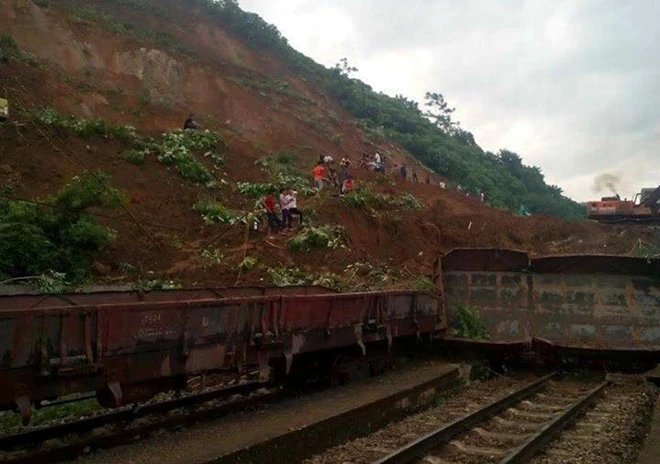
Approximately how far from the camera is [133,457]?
5680 millimetres

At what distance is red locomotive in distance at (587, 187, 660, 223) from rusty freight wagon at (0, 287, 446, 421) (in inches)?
1132

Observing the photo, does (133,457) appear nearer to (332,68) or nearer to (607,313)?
(607,313)

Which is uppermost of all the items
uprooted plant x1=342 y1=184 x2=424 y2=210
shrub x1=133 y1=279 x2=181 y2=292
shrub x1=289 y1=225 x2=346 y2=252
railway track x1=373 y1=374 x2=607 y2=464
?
uprooted plant x1=342 y1=184 x2=424 y2=210

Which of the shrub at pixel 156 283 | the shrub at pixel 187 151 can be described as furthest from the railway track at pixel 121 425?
the shrub at pixel 187 151

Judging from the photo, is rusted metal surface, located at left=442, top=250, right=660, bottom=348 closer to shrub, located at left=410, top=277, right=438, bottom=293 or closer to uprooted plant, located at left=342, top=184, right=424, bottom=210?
shrub, located at left=410, top=277, right=438, bottom=293

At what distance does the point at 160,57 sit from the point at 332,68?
102ft

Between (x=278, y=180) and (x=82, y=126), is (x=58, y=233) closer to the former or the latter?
(x=82, y=126)

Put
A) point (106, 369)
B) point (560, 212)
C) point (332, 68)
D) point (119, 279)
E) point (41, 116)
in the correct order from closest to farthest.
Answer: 1. point (106, 369)
2. point (119, 279)
3. point (41, 116)
4. point (560, 212)
5. point (332, 68)

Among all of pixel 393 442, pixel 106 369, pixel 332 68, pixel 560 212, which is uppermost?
pixel 332 68

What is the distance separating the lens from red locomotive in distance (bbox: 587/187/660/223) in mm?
33406

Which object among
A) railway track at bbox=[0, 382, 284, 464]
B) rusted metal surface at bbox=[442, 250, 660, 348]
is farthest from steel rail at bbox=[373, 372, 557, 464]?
rusted metal surface at bbox=[442, 250, 660, 348]

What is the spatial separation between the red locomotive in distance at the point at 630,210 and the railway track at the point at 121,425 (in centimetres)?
2981

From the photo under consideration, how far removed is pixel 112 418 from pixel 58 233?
9.73m

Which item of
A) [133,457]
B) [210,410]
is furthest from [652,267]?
[133,457]
